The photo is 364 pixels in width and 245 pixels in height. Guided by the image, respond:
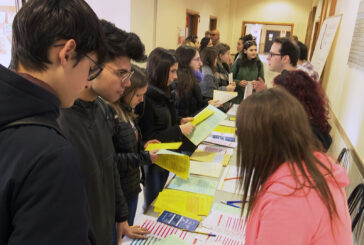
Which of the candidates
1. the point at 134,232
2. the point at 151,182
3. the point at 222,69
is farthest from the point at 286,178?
the point at 222,69

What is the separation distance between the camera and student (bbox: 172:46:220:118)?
100 inches

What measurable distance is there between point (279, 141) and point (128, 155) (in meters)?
0.87

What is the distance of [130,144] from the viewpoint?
1474 millimetres

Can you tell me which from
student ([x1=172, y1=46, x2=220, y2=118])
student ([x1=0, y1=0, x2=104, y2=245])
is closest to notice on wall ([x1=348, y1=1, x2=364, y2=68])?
student ([x1=172, y1=46, x2=220, y2=118])

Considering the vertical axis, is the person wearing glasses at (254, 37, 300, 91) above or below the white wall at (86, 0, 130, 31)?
below

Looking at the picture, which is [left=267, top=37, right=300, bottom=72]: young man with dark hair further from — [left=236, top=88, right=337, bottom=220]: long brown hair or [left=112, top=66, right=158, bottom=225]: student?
[left=236, top=88, right=337, bottom=220]: long brown hair

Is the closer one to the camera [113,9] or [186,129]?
[186,129]

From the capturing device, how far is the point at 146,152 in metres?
1.51

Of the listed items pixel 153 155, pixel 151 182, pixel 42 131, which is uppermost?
pixel 42 131

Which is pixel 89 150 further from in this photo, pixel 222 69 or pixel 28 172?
pixel 222 69

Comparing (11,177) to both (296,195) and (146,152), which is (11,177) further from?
(146,152)

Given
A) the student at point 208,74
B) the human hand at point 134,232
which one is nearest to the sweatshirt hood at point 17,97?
the human hand at point 134,232

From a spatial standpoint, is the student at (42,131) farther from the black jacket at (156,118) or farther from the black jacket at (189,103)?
the black jacket at (189,103)

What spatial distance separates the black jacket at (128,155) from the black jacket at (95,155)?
0.80ft
